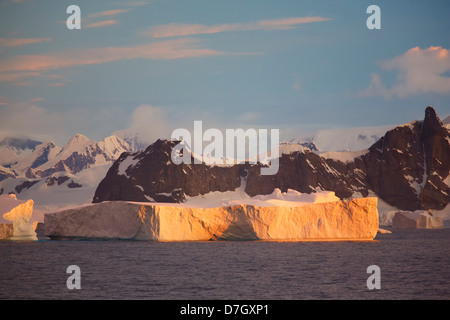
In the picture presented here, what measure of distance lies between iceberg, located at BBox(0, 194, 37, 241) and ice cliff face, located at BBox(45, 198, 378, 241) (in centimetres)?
Result: 746

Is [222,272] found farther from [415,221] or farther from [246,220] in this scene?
[415,221]

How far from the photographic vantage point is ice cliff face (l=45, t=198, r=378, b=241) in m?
69.5

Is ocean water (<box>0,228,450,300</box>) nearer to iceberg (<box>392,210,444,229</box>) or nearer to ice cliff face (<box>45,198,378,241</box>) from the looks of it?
ice cliff face (<box>45,198,378,241</box>)

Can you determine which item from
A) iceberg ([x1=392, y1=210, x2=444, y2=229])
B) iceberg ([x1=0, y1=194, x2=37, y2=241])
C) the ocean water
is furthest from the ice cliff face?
iceberg ([x1=392, y1=210, x2=444, y2=229])

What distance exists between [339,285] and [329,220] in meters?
29.4

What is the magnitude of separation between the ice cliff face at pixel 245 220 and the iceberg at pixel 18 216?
7.46 metres

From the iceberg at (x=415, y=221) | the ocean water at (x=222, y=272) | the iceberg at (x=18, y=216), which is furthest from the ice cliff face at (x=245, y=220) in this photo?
the iceberg at (x=415, y=221)

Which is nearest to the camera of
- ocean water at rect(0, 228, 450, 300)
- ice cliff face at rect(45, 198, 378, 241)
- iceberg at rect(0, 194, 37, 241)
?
ocean water at rect(0, 228, 450, 300)

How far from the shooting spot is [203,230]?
→ 72.0 meters

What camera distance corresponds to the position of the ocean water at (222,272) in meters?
37.4

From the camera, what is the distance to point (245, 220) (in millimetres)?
69875

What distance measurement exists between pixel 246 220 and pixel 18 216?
80.7 ft

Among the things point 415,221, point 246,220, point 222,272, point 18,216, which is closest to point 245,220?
point 246,220
